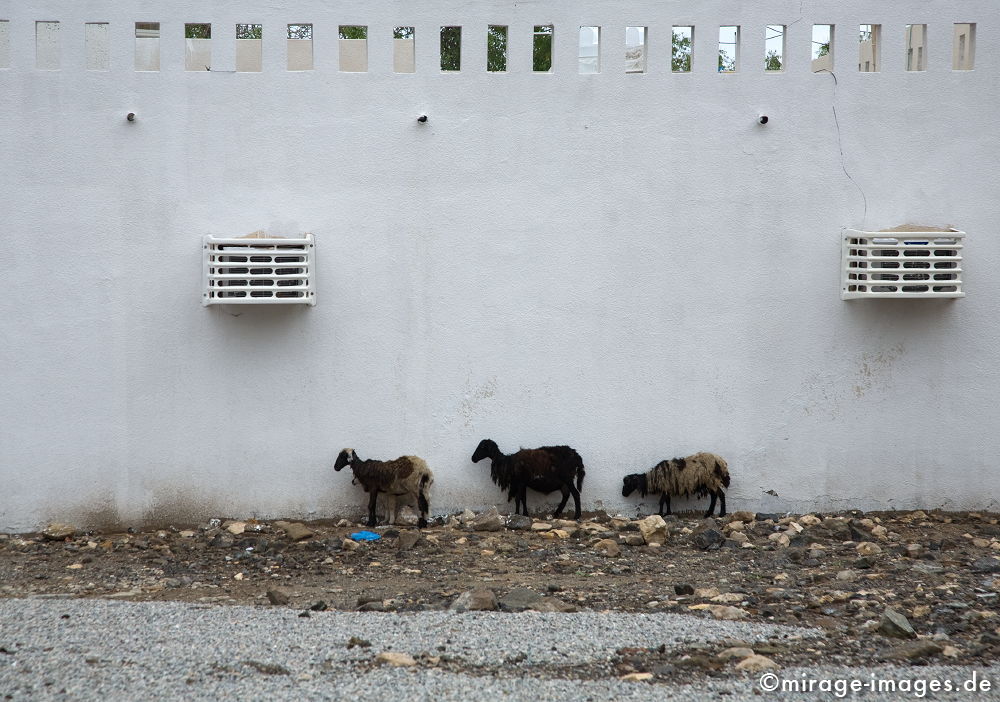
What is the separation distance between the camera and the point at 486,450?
8.42 meters

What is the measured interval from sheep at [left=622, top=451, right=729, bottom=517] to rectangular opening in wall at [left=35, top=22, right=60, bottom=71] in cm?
568

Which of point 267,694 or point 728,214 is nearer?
point 267,694

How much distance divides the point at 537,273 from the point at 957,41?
409 centimetres

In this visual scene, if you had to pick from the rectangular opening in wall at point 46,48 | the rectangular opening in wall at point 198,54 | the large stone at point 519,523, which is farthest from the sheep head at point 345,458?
the rectangular opening in wall at point 46,48

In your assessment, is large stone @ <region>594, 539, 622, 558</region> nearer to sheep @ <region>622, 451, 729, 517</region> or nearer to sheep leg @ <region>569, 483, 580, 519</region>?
sheep leg @ <region>569, 483, 580, 519</region>

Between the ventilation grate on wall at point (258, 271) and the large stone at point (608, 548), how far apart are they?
9.54ft

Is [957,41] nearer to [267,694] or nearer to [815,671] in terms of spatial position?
[815,671]

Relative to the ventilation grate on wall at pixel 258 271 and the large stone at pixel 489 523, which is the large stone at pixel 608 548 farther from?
the ventilation grate on wall at pixel 258 271

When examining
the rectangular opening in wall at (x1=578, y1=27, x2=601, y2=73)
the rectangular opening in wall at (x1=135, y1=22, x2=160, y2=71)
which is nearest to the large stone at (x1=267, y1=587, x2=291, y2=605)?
the rectangular opening in wall at (x1=135, y1=22, x2=160, y2=71)

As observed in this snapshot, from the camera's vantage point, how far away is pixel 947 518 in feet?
28.0

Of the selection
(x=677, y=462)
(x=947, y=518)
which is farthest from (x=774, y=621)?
(x=947, y=518)

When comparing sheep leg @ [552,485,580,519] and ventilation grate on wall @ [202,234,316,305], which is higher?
ventilation grate on wall @ [202,234,316,305]

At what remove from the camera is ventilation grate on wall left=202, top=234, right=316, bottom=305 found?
7980 mm

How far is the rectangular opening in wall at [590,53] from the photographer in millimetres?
8422
